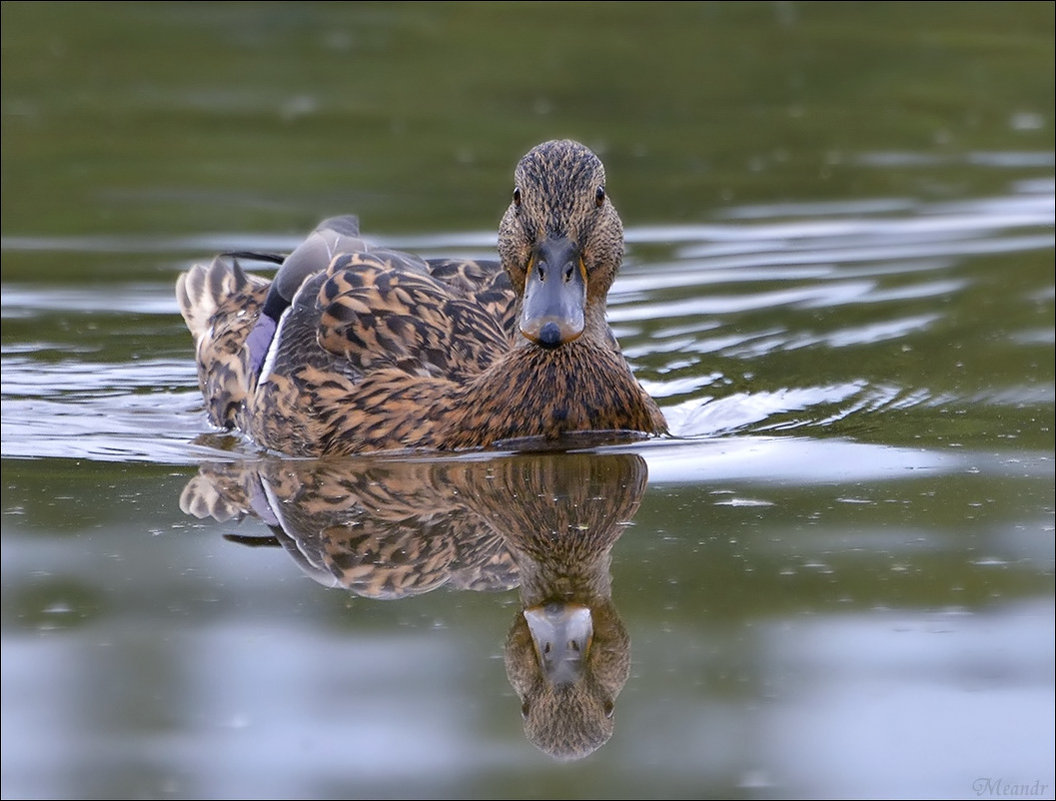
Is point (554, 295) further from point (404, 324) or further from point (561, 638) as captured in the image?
point (561, 638)

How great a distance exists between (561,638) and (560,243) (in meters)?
2.08

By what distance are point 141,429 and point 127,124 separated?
5654 mm

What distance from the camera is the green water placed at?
15.2 ft

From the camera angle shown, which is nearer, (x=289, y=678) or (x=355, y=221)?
(x=289, y=678)

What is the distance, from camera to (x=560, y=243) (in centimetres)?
671

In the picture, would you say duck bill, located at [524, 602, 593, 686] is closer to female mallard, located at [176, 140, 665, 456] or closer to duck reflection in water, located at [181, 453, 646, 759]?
duck reflection in water, located at [181, 453, 646, 759]

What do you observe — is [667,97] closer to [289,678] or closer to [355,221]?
[355,221]

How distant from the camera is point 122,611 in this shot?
5.29 m

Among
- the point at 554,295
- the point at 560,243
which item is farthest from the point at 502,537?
the point at 560,243

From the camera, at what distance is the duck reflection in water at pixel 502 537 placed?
15.6ft

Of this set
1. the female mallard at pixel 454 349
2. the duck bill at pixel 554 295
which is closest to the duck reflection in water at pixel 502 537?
the female mallard at pixel 454 349

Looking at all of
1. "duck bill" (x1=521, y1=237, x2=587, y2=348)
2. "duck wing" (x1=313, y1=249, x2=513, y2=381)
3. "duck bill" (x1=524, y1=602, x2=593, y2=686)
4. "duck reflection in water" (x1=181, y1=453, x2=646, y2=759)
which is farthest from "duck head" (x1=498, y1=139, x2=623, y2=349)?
"duck bill" (x1=524, y1=602, x2=593, y2=686)

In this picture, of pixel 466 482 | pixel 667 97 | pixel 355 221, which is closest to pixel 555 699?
pixel 466 482

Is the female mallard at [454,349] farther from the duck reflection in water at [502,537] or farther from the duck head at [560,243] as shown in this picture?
the duck reflection in water at [502,537]
